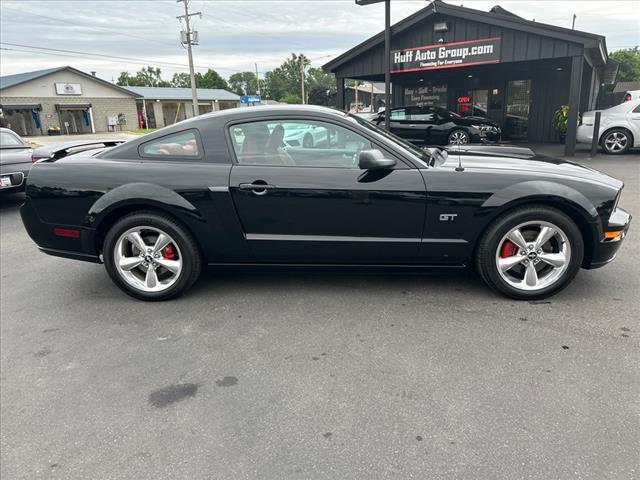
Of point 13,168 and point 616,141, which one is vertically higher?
point 13,168

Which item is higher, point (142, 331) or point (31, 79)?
point (31, 79)

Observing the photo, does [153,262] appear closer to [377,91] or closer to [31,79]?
[31,79]

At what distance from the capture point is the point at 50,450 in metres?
2.22

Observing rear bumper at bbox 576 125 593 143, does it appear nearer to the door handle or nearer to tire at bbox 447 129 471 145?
tire at bbox 447 129 471 145

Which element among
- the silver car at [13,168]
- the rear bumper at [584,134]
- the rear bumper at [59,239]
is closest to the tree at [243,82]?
the rear bumper at [584,134]

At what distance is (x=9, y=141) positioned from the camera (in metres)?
8.34

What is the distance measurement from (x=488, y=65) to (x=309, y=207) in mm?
13007

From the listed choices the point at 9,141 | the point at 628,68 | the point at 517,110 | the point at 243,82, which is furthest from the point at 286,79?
the point at 9,141

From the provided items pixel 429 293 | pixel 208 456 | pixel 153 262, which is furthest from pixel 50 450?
pixel 429 293

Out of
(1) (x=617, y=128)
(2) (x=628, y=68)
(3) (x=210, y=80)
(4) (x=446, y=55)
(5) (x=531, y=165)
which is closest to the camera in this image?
(5) (x=531, y=165)

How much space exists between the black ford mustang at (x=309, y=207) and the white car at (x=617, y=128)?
35.5 feet

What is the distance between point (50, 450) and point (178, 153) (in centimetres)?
225

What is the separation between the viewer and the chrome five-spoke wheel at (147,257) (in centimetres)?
373

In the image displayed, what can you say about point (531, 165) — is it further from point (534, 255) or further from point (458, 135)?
point (458, 135)
